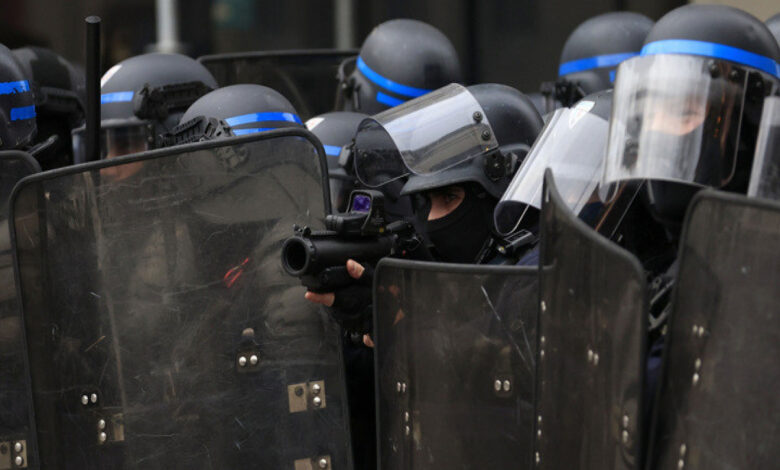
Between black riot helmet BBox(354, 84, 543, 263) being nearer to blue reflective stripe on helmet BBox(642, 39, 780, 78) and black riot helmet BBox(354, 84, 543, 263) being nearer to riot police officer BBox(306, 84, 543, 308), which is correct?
riot police officer BBox(306, 84, 543, 308)

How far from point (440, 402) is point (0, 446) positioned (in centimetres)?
128

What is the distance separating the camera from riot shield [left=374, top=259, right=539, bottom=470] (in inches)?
109

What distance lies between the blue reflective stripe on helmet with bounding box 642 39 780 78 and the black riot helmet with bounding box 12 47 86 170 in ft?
8.58

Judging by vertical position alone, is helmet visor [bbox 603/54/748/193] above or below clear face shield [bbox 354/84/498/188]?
above

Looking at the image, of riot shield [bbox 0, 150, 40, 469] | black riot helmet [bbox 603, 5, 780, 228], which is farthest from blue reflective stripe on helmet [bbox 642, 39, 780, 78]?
riot shield [bbox 0, 150, 40, 469]

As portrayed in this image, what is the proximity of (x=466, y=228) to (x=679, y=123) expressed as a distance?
102cm

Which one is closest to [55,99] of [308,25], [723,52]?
[723,52]

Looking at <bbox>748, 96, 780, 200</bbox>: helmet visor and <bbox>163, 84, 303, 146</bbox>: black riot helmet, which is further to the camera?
<bbox>163, 84, 303, 146</bbox>: black riot helmet

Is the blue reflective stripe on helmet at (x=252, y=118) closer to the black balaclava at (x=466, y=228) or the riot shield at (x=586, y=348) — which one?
the black balaclava at (x=466, y=228)

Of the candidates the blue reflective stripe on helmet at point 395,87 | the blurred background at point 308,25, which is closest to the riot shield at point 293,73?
the blue reflective stripe on helmet at point 395,87

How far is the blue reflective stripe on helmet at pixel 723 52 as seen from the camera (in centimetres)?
282

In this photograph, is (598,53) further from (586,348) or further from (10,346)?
(586,348)

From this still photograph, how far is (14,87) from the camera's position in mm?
4184

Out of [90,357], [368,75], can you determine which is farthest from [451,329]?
[368,75]
